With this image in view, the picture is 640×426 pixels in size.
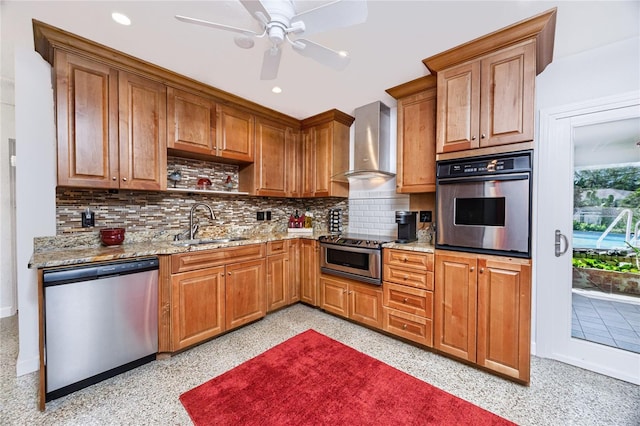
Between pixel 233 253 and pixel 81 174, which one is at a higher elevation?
pixel 81 174

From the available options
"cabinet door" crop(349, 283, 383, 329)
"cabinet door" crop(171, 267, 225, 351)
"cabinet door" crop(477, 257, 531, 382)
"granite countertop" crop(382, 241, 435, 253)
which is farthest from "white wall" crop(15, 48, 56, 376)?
"cabinet door" crop(477, 257, 531, 382)

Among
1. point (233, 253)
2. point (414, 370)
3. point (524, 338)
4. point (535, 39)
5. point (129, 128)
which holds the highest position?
point (535, 39)

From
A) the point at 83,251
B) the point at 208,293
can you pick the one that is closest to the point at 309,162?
the point at 208,293

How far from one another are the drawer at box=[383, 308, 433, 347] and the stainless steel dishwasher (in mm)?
2109

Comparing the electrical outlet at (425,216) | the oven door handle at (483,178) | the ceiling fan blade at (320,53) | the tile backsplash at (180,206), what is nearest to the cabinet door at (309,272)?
the tile backsplash at (180,206)

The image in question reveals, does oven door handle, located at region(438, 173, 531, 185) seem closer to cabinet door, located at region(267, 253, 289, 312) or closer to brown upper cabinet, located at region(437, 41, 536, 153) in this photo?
brown upper cabinet, located at region(437, 41, 536, 153)

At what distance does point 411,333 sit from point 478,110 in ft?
6.66

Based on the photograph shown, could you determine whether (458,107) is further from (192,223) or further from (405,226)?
(192,223)

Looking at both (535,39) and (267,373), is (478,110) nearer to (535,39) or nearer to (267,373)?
(535,39)

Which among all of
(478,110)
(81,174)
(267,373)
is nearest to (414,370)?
(267,373)

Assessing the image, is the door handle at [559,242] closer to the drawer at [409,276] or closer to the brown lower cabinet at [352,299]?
the drawer at [409,276]

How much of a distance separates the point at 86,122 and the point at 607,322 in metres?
Result: 4.56

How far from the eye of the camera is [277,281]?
323 centimetres

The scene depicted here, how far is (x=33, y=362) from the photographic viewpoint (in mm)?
2080
